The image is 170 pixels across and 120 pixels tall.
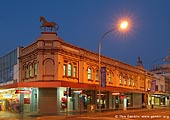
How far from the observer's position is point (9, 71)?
5156 centimetres

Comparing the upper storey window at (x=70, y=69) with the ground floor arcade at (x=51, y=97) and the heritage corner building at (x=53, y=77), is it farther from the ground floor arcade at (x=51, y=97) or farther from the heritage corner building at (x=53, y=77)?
the ground floor arcade at (x=51, y=97)

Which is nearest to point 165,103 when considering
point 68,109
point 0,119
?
point 68,109

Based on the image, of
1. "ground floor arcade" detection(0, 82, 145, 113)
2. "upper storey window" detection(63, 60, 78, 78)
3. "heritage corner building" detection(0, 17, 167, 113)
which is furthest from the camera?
"upper storey window" detection(63, 60, 78, 78)

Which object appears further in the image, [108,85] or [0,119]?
[108,85]

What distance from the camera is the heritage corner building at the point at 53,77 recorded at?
3934 centimetres

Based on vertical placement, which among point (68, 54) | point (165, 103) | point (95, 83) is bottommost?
point (165, 103)

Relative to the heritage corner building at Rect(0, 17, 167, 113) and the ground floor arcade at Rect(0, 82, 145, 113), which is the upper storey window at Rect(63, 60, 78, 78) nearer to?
the heritage corner building at Rect(0, 17, 167, 113)

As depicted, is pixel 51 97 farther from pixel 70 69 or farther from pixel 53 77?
pixel 70 69

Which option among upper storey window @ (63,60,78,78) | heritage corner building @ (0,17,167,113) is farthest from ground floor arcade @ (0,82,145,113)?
upper storey window @ (63,60,78,78)

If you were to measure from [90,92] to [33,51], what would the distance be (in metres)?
11.4

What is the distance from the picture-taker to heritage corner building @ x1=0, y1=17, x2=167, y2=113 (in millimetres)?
39344

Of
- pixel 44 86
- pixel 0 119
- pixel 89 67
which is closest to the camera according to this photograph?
pixel 0 119

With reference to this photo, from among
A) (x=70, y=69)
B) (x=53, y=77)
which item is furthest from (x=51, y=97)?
(x=70, y=69)

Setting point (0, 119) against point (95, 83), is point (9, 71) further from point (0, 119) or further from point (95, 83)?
point (0, 119)
